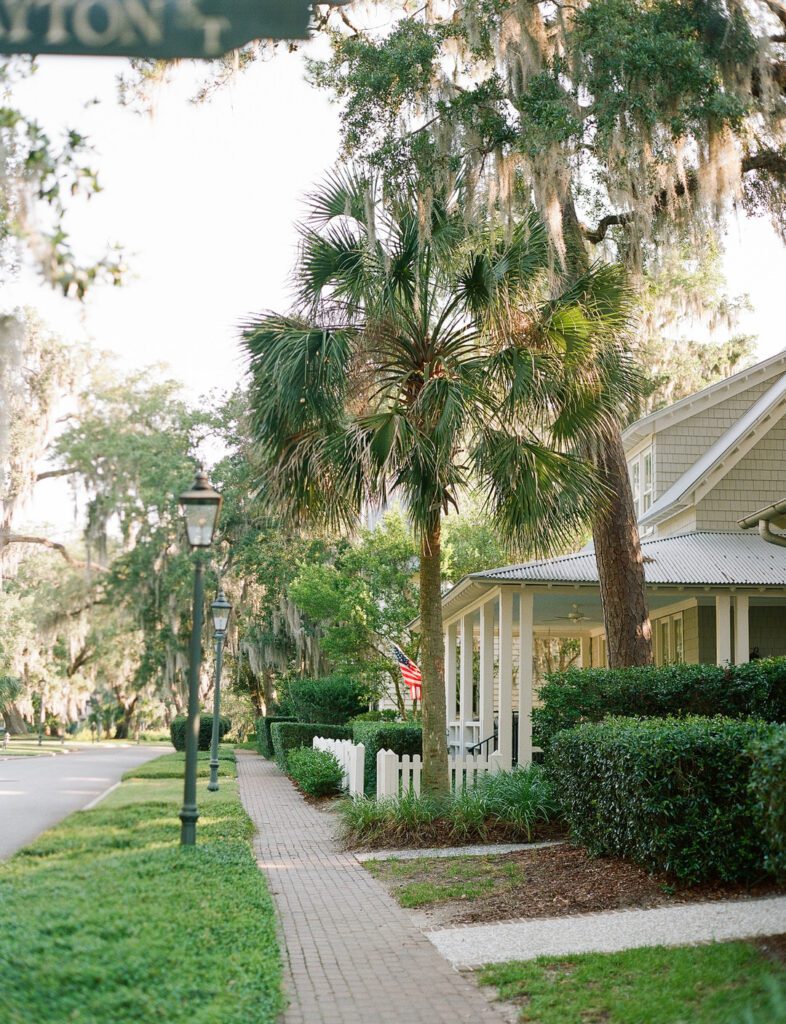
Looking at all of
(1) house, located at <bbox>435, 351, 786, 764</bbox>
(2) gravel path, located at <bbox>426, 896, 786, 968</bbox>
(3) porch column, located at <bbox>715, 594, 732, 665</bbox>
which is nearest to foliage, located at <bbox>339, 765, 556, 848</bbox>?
(1) house, located at <bbox>435, 351, 786, 764</bbox>

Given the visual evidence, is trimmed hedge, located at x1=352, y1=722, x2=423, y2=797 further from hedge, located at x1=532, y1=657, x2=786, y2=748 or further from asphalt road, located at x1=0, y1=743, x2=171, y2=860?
hedge, located at x1=532, y1=657, x2=786, y2=748

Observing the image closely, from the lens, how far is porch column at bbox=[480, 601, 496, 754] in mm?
19062

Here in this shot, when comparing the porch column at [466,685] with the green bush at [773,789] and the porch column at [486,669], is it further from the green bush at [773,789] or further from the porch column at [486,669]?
the green bush at [773,789]

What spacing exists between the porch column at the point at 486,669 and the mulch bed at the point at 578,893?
30.1 ft

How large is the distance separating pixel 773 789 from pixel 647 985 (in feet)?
4.25

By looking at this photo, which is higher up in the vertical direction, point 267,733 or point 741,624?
point 741,624

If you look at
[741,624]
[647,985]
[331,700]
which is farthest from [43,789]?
[647,985]

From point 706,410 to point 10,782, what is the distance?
53.6ft

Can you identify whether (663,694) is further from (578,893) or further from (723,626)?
(723,626)

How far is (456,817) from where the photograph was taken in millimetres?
12203

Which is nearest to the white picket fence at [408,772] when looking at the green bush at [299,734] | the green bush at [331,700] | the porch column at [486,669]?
the porch column at [486,669]

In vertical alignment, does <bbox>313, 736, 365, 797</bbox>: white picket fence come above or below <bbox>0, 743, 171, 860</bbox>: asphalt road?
above

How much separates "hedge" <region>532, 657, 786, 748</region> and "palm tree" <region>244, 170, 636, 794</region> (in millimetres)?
1535

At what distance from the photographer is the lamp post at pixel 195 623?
8.71 m
